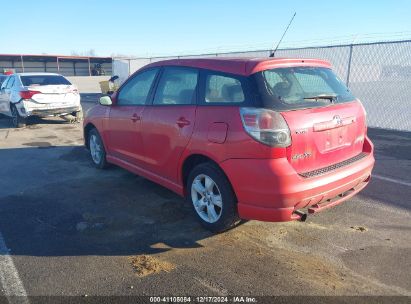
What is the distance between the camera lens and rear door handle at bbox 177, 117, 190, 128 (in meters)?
3.96

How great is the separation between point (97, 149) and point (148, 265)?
11.3ft

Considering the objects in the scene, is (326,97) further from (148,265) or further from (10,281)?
(10,281)

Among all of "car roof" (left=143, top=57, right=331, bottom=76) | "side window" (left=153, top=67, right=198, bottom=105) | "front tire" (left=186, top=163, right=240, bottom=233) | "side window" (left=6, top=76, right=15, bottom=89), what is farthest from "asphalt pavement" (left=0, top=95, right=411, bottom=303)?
"side window" (left=6, top=76, right=15, bottom=89)

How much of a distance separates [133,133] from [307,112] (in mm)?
2461

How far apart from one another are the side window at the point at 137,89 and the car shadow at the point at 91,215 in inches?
49.6

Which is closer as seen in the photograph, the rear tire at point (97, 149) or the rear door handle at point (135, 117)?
the rear door handle at point (135, 117)

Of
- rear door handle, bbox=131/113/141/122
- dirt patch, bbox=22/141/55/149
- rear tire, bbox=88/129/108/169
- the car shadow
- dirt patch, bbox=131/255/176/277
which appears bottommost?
dirt patch, bbox=131/255/176/277

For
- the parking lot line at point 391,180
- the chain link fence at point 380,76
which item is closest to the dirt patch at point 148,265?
the parking lot line at point 391,180

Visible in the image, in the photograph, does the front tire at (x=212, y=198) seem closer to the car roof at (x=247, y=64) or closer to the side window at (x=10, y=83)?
the car roof at (x=247, y=64)

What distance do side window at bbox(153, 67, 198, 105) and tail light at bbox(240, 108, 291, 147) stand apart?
3.13 feet

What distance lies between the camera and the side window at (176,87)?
408 cm

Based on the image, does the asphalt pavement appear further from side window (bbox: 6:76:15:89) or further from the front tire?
side window (bbox: 6:76:15:89)

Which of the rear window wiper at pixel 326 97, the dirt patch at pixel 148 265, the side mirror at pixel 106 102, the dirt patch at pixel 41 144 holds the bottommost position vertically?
the dirt patch at pixel 148 265

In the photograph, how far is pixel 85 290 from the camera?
2.99 meters
